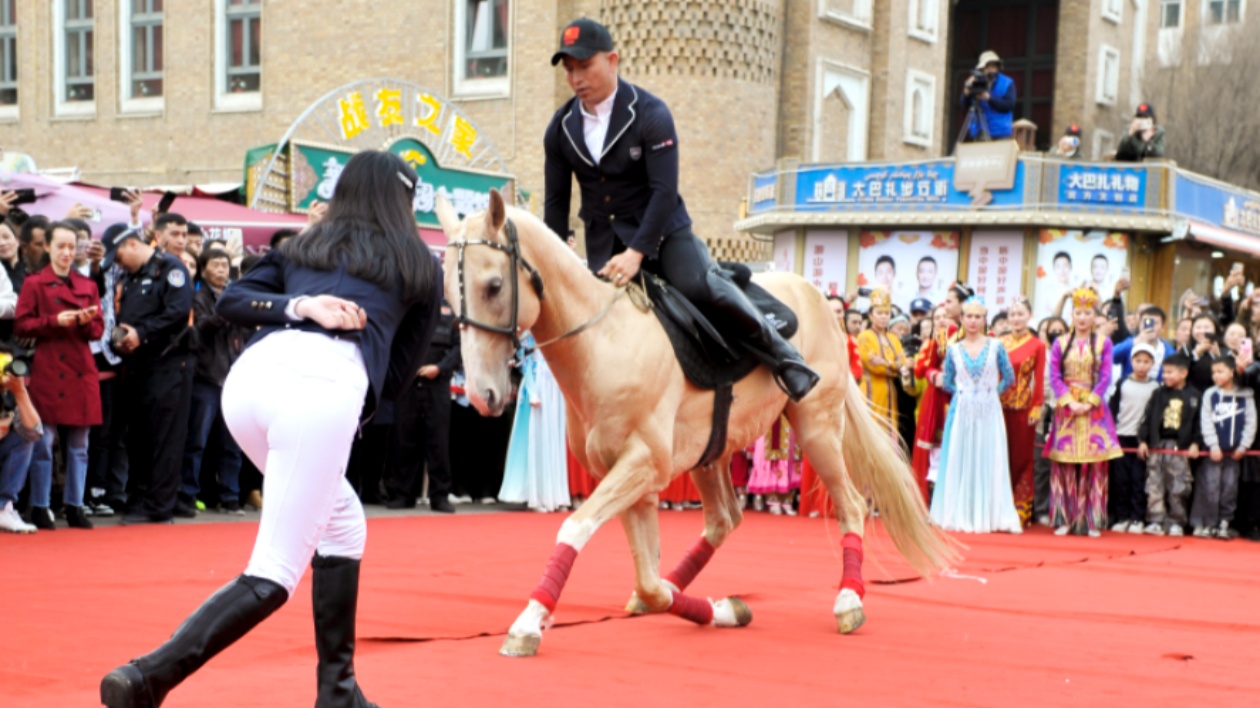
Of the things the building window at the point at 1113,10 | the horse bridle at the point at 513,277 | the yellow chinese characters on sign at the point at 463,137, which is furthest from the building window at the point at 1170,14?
the horse bridle at the point at 513,277

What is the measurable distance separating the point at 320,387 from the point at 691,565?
10.8 ft

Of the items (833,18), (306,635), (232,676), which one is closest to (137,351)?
(306,635)

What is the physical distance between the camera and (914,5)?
3422 centimetres

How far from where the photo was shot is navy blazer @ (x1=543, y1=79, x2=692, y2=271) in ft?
20.6

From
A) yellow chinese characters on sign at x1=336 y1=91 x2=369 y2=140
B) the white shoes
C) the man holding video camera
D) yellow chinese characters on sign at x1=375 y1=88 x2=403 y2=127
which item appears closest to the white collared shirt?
the white shoes

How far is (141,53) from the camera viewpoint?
3378 cm

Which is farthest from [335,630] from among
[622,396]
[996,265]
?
[996,265]

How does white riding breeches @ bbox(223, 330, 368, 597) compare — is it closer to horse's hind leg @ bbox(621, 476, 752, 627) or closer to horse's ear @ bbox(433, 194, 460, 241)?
horse's ear @ bbox(433, 194, 460, 241)

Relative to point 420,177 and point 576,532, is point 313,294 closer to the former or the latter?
point 576,532

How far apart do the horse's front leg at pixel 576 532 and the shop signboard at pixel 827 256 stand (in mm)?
20706

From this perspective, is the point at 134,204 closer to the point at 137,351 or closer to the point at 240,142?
the point at 137,351

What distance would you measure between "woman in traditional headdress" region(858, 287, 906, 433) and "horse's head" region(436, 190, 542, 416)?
853 centimetres

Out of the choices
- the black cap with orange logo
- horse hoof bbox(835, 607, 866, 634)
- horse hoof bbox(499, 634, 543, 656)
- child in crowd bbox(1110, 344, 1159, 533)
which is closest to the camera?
horse hoof bbox(499, 634, 543, 656)

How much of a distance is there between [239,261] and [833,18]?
67.7ft
